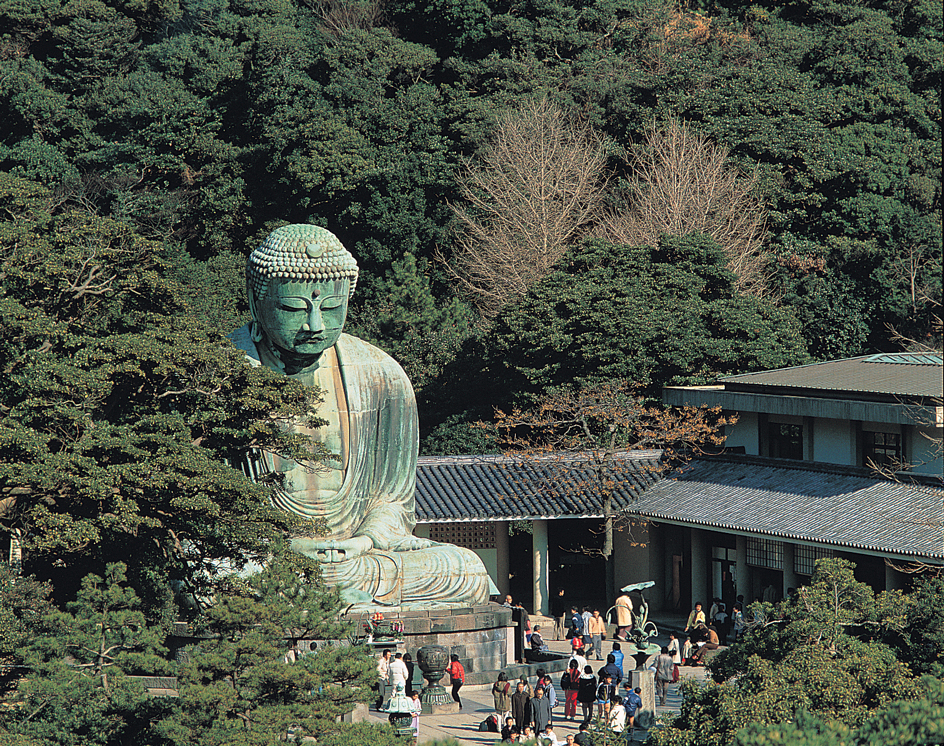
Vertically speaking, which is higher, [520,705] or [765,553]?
[765,553]

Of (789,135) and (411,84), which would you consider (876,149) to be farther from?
(411,84)

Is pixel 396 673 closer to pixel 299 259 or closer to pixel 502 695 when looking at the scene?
pixel 502 695

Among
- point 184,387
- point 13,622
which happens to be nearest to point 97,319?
point 184,387

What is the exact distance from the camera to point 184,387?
699 inches

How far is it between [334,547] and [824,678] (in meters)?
8.25

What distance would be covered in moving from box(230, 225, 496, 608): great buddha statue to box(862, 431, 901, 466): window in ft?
33.9

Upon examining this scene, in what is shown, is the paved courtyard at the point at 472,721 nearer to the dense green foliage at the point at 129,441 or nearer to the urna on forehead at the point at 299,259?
the dense green foliage at the point at 129,441

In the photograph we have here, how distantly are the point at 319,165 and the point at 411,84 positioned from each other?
603cm

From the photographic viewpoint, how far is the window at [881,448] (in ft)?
91.9

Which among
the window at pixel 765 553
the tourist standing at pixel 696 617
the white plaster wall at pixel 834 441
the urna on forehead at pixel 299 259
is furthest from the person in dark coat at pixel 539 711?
the white plaster wall at pixel 834 441

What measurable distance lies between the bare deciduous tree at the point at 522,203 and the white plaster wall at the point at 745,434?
11.2m

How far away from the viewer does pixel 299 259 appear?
20.4m

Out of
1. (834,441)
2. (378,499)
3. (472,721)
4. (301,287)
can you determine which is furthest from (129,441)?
(834,441)

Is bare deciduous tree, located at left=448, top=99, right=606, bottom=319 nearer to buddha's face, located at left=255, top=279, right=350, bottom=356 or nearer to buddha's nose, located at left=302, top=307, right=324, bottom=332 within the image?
buddha's face, located at left=255, top=279, right=350, bottom=356
